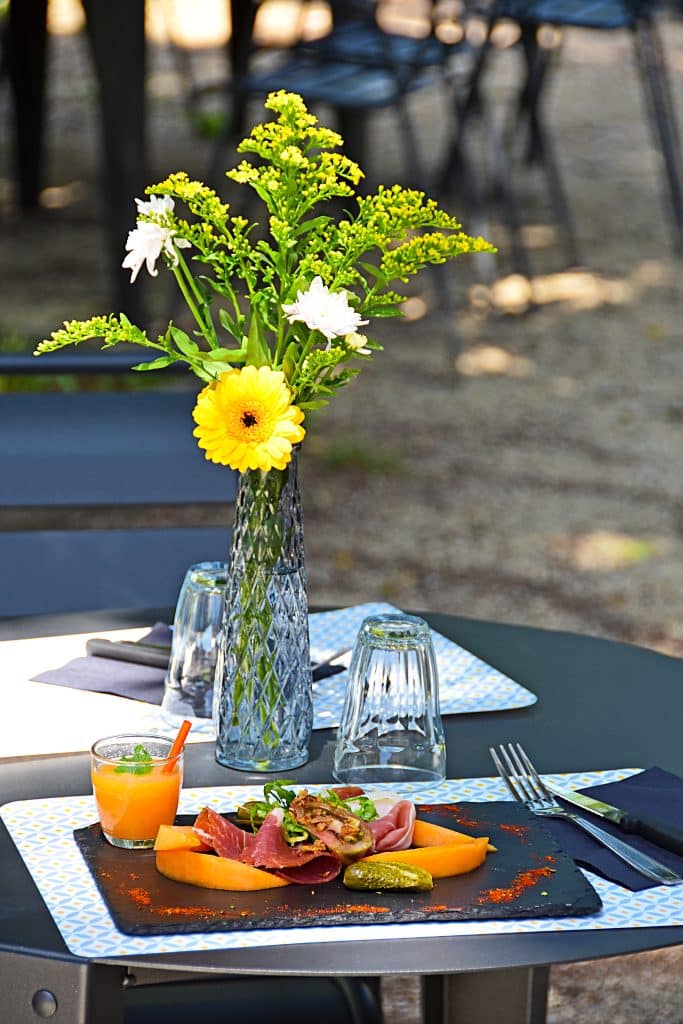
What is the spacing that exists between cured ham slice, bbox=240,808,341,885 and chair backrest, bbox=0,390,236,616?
1115mm

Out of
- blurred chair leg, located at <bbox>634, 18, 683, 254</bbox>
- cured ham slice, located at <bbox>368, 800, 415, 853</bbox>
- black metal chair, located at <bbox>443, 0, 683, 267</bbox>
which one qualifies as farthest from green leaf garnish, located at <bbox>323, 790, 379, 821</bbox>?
blurred chair leg, located at <bbox>634, 18, 683, 254</bbox>

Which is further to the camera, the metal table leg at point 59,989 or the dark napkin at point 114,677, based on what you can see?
the dark napkin at point 114,677

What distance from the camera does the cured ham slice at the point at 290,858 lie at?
1.14 metres

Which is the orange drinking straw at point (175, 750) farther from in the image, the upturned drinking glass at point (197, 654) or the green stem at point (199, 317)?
the green stem at point (199, 317)

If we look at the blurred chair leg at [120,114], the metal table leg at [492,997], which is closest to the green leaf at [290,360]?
the metal table leg at [492,997]

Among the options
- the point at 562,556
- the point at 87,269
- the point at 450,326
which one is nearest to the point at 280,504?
the point at 562,556

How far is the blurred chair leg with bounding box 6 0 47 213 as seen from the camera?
22.0 feet

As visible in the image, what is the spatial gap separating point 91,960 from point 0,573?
A: 1237mm

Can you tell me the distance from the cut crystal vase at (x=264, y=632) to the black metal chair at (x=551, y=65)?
4.61 meters

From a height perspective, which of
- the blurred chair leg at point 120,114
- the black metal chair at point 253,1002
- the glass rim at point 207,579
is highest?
the blurred chair leg at point 120,114

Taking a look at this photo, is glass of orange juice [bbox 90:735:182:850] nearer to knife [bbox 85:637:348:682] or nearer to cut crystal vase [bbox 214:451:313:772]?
cut crystal vase [bbox 214:451:313:772]

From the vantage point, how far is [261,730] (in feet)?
4.47

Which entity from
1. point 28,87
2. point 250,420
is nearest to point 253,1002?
point 250,420

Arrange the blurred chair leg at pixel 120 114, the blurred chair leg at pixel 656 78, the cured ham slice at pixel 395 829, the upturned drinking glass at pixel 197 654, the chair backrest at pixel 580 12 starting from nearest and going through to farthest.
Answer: the cured ham slice at pixel 395 829
the upturned drinking glass at pixel 197 654
the blurred chair leg at pixel 120 114
the chair backrest at pixel 580 12
the blurred chair leg at pixel 656 78
